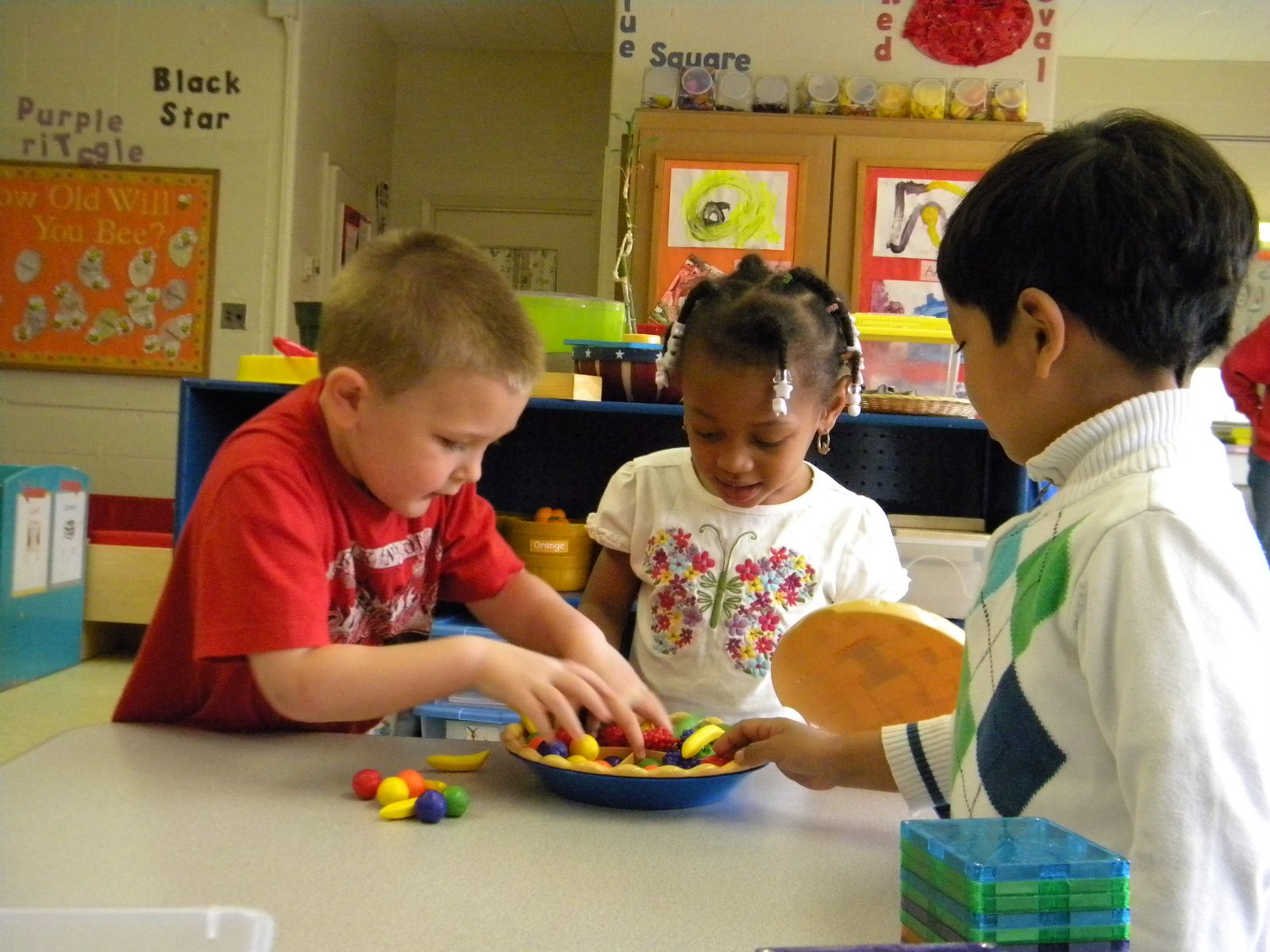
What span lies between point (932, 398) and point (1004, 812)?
58.6 inches

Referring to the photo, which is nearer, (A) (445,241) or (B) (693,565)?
(A) (445,241)

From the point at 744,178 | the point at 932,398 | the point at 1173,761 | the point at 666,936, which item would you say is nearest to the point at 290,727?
the point at 666,936

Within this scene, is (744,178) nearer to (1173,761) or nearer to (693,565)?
(693,565)

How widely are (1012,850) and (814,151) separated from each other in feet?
12.0

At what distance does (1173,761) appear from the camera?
0.58m

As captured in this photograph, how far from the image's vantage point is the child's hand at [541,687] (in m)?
0.92

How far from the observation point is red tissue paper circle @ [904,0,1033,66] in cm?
393

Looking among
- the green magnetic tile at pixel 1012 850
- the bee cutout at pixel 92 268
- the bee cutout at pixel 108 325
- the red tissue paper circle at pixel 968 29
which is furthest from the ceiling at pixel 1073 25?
the green magnetic tile at pixel 1012 850

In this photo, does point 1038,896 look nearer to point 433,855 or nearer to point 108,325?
point 433,855

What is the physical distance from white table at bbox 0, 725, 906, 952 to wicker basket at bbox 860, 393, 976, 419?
1232mm

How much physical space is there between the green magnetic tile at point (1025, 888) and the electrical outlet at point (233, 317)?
13.8 feet

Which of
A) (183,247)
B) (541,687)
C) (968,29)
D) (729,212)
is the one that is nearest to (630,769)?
(541,687)

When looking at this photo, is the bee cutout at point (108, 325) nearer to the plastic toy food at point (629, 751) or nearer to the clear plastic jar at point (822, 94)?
the clear plastic jar at point (822, 94)

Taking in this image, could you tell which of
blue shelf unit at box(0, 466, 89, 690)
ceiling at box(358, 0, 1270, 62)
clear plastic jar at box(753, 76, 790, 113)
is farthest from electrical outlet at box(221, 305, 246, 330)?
clear plastic jar at box(753, 76, 790, 113)
